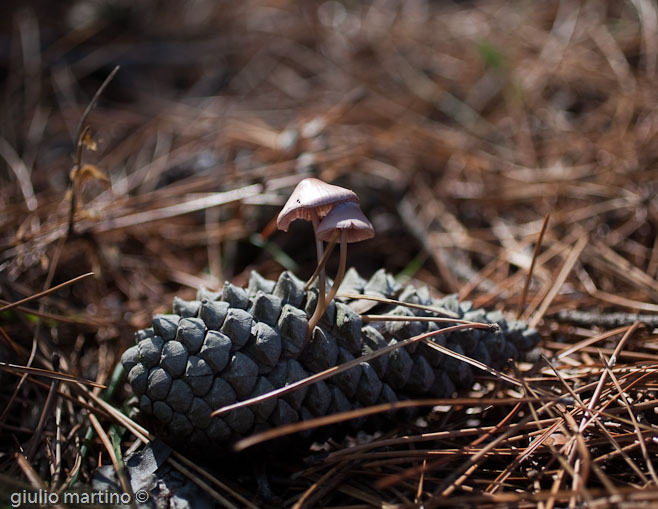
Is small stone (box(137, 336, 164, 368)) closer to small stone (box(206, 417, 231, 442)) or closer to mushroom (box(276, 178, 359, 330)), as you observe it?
small stone (box(206, 417, 231, 442))

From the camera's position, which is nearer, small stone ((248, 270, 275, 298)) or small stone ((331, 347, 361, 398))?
small stone ((331, 347, 361, 398))

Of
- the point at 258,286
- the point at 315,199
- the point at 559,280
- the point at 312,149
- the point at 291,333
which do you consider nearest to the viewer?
the point at 315,199

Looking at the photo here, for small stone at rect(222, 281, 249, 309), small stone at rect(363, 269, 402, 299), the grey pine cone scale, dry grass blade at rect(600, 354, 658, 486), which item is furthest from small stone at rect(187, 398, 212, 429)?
dry grass blade at rect(600, 354, 658, 486)

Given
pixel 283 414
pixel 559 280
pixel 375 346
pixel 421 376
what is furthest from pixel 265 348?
pixel 559 280

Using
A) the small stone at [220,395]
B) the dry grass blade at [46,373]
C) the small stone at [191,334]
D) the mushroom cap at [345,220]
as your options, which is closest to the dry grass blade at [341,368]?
the small stone at [220,395]

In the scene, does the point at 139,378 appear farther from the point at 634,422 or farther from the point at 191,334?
the point at 634,422

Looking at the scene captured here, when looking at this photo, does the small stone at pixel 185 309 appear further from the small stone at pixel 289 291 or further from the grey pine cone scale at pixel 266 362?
the small stone at pixel 289 291

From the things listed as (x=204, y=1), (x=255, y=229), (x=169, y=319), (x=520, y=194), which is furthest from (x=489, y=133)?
(x=204, y=1)
